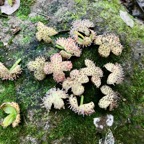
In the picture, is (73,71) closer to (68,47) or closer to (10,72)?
(68,47)

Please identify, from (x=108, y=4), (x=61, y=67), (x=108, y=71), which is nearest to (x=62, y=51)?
(x=61, y=67)

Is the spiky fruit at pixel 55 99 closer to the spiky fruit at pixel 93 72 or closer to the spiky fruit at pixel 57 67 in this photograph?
the spiky fruit at pixel 57 67

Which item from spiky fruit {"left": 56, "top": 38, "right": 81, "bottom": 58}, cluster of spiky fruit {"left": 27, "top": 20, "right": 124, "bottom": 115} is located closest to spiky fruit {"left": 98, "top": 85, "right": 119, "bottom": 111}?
cluster of spiky fruit {"left": 27, "top": 20, "right": 124, "bottom": 115}

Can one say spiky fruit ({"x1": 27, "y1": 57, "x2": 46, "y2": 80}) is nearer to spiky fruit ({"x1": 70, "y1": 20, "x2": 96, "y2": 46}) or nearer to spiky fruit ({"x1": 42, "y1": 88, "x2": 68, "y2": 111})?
spiky fruit ({"x1": 42, "y1": 88, "x2": 68, "y2": 111})

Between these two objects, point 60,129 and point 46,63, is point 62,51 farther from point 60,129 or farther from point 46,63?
point 60,129

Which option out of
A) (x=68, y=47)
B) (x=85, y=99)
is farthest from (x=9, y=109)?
(x=68, y=47)

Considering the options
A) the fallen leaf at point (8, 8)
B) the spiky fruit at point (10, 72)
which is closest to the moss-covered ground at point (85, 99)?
the spiky fruit at point (10, 72)
